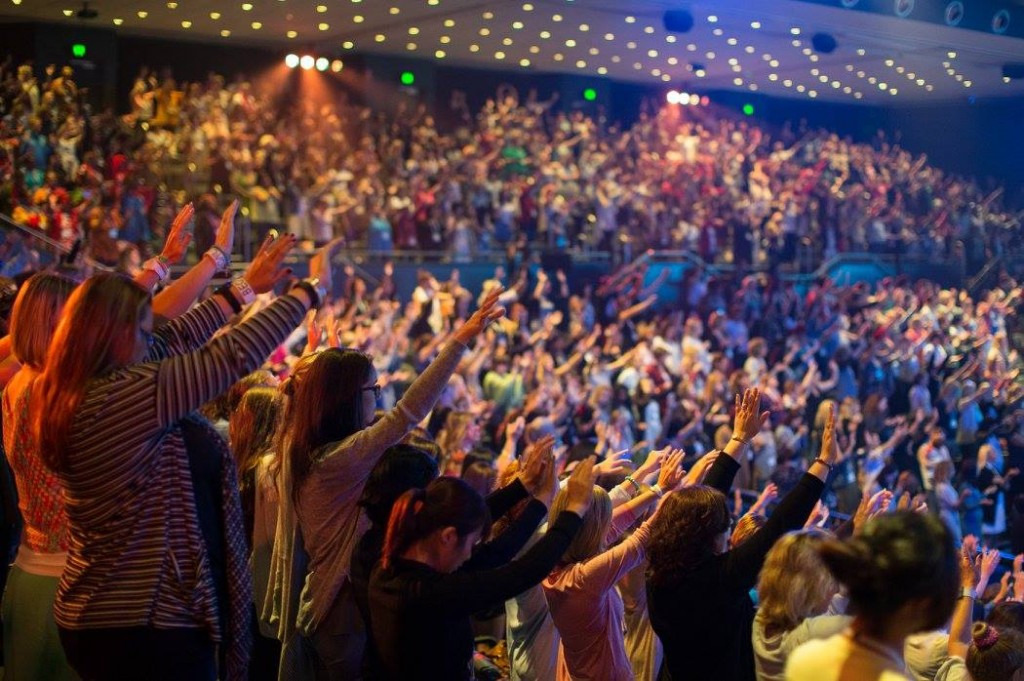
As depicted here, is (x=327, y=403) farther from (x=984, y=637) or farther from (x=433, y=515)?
(x=984, y=637)

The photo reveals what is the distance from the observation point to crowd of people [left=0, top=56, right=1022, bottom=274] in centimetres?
1164

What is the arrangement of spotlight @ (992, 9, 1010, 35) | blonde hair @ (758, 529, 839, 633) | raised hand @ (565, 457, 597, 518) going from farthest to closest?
spotlight @ (992, 9, 1010, 35), blonde hair @ (758, 529, 839, 633), raised hand @ (565, 457, 597, 518)

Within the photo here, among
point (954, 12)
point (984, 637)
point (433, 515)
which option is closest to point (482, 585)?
point (433, 515)

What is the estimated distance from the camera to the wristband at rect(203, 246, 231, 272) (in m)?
2.48

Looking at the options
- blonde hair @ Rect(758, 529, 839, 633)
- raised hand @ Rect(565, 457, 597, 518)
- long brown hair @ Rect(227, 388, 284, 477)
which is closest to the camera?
raised hand @ Rect(565, 457, 597, 518)

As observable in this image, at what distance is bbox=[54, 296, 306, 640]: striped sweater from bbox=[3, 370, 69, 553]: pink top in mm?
208

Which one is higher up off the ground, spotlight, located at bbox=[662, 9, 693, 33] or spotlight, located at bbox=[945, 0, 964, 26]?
spotlight, located at bbox=[945, 0, 964, 26]

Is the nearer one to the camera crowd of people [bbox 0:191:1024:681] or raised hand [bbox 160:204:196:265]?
crowd of people [bbox 0:191:1024:681]

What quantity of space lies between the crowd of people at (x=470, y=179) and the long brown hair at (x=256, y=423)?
20.5 ft

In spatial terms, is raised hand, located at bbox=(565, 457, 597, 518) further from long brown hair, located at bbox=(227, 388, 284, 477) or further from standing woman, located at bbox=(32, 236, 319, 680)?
long brown hair, located at bbox=(227, 388, 284, 477)

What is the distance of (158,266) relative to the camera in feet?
8.67

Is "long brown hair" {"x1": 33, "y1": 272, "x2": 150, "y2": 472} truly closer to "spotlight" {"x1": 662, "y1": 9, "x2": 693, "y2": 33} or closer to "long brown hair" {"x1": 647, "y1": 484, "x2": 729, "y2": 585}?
"long brown hair" {"x1": 647, "y1": 484, "x2": 729, "y2": 585}

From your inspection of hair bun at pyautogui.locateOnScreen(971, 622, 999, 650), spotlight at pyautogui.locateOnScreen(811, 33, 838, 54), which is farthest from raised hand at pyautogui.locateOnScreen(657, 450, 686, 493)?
spotlight at pyautogui.locateOnScreen(811, 33, 838, 54)

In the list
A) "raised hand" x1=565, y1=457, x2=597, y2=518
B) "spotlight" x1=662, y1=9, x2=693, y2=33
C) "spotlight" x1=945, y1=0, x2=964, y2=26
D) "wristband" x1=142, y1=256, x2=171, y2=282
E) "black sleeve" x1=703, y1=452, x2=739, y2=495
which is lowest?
"black sleeve" x1=703, y1=452, x2=739, y2=495
